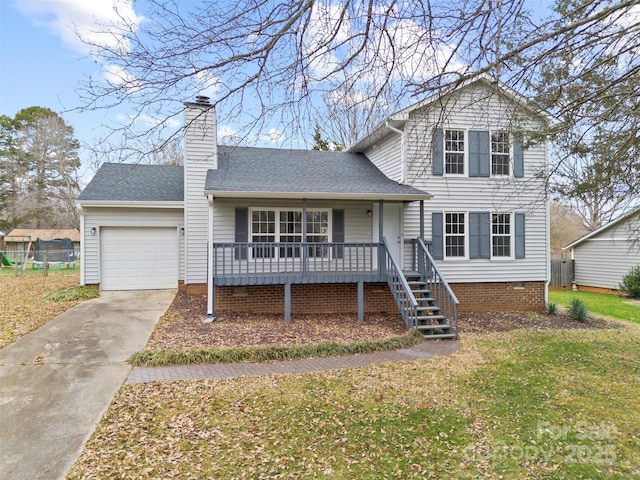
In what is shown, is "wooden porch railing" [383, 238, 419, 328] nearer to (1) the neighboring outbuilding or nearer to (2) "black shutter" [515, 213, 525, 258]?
(2) "black shutter" [515, 213, 525, 258]

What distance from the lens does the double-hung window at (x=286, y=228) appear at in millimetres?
10109

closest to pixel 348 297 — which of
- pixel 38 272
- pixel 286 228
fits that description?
pixel 286 228

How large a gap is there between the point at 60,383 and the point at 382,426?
13.5 feet

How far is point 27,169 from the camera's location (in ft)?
96.7

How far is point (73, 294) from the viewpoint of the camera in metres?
10.4

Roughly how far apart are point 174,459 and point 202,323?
5071 millimetres

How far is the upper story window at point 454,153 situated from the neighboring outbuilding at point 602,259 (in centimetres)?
1071

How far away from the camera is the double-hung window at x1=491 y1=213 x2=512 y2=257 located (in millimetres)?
11211

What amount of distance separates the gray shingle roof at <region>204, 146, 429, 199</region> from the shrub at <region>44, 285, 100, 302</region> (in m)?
4.81

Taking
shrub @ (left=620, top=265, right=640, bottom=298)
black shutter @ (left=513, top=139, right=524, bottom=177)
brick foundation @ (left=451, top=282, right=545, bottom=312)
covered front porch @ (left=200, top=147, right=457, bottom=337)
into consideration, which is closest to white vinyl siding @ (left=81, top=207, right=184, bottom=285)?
covered front porch @ (left=200, top=147, right=457, bottom=337)

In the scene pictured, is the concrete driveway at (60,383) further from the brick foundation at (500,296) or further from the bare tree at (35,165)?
the bare tree at (35,165)

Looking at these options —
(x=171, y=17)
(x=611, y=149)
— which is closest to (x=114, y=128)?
(x=171, y=17)

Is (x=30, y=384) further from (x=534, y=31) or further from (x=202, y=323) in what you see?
(x=534, y=31)

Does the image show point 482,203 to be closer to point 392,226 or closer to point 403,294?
point 392,226
